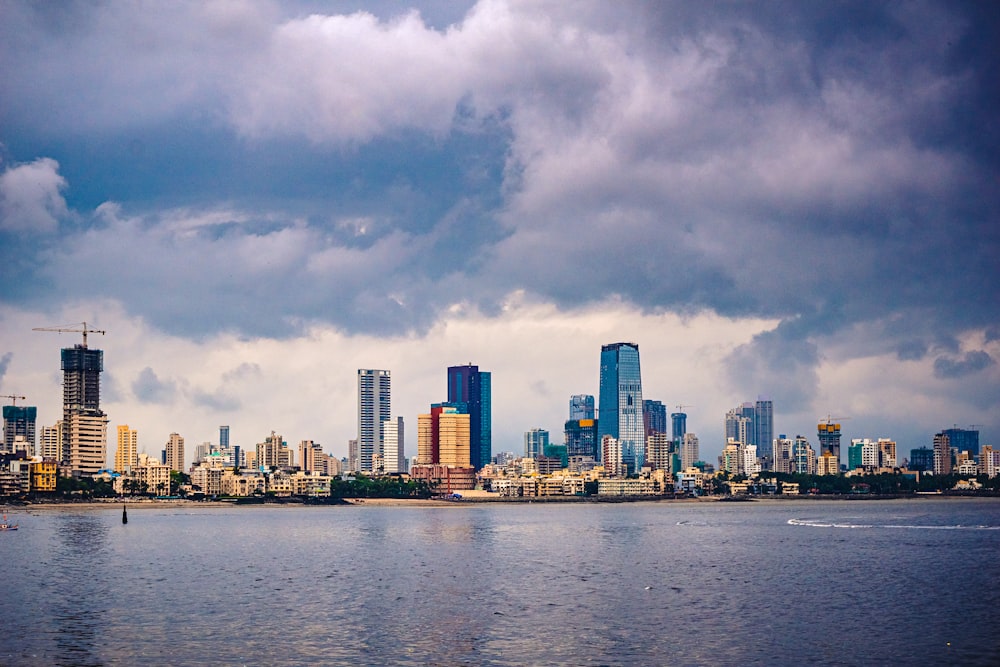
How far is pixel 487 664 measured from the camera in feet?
183

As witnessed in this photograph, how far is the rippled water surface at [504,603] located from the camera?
59.2 metres

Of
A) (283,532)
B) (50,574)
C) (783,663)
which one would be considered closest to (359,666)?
(783,663)

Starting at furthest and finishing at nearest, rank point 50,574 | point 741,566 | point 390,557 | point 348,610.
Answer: point 390,557 < point 741,566 < point 50,574 < point 348,610

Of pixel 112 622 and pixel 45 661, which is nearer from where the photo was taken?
pixel 45 661

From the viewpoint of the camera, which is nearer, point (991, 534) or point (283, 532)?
point (991, 534)

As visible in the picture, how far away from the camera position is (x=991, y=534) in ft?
522

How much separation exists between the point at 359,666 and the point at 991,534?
133 metres

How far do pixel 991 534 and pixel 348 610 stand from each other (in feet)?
396

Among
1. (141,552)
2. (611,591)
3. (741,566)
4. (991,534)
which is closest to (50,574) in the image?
(141,552)

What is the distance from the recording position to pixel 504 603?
78.4 metres

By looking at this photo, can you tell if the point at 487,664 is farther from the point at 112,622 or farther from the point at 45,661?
the point at 112,622

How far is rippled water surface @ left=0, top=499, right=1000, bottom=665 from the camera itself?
59219 mm

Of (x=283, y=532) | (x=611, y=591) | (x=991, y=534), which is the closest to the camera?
(x=611, y=591)

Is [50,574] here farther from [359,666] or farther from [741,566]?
[741,566]
